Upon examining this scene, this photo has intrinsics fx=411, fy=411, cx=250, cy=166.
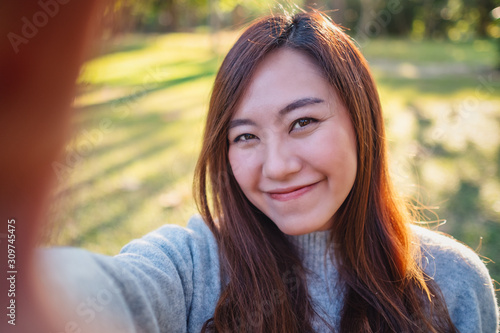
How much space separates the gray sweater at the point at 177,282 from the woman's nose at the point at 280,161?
1.48ft

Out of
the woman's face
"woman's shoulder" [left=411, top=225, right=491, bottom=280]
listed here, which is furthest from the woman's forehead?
"woman's shoulder" [left=411, top=225, right=491, bottom=280]

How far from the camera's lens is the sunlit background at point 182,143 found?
732mm

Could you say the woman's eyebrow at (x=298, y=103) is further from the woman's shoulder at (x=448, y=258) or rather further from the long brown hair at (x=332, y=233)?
the woman's shoulder at (x=448, y=258)

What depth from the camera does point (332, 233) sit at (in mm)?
1899

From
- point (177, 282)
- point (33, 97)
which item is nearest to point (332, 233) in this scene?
point (177, 282)

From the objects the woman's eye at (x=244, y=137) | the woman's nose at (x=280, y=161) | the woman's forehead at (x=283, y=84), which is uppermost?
the woman's forehead at (x=283, y=84)

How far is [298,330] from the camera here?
1714 millimetres

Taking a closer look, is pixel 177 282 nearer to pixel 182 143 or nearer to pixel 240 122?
pixel 240 122

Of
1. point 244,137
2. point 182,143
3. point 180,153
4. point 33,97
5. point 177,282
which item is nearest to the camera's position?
point 33,97

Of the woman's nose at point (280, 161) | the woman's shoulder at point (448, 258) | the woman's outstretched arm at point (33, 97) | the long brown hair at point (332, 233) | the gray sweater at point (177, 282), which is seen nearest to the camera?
the woman's outstretched arm at point (33, 97)

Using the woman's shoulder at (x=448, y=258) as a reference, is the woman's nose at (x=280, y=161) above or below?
above

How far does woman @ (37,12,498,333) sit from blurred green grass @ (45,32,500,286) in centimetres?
48

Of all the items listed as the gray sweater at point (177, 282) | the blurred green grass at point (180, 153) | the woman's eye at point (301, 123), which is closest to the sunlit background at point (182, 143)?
the blurred green grass at point (180, 153)

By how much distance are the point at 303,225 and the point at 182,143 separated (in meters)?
5.46
